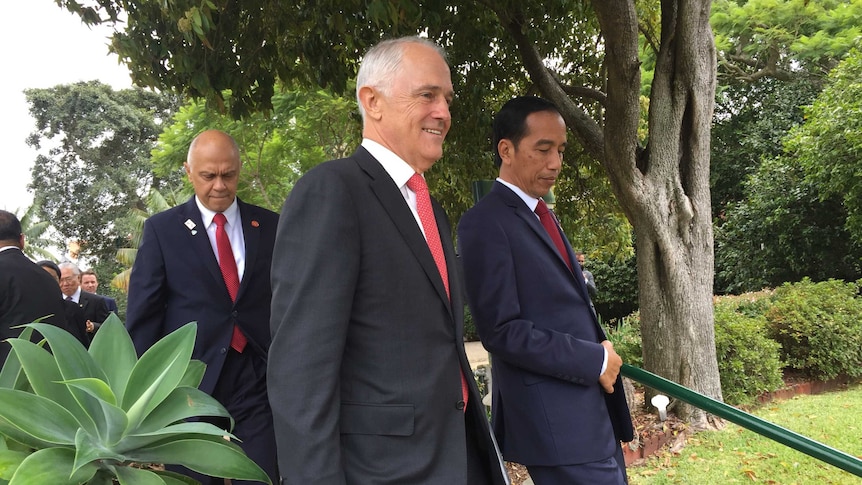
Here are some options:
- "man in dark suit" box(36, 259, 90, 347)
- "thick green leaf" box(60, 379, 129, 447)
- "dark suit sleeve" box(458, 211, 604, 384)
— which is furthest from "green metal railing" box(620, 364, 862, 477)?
"man in dark suit" box(36, 259, 90, 347)

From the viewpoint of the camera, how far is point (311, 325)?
65.5 inches

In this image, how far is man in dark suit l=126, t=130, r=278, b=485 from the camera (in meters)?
2.92

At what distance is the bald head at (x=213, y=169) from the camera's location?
10.1 ft

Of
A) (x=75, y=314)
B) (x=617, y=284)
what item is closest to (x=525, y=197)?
(x=75, y=314)

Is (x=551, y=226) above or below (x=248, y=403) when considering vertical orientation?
above

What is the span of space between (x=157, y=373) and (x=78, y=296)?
298 inches

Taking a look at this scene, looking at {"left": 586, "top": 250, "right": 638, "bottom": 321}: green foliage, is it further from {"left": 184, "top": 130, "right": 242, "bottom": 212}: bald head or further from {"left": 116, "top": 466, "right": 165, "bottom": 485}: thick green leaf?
{"left": 116, "top": 466, "right": 165, "bottom": 485}: thick green leaf

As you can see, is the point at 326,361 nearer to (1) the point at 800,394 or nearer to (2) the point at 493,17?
(2) the point at 493,17

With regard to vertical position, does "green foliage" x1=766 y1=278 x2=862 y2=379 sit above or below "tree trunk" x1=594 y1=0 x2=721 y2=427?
below

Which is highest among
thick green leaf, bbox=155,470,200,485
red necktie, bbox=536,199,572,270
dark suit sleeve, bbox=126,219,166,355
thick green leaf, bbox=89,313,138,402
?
red necktie, bbox=536,199,572,270

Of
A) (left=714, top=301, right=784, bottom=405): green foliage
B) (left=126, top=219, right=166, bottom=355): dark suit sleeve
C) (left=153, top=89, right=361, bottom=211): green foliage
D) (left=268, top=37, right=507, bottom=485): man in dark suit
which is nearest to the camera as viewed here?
(left=268, top=37, right=507, bottom=485): man in dark suit

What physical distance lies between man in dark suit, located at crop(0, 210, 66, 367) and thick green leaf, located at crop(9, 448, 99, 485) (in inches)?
143

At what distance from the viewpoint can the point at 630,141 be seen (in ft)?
19.6

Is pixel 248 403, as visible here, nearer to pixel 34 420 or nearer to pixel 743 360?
pixel 34 420
